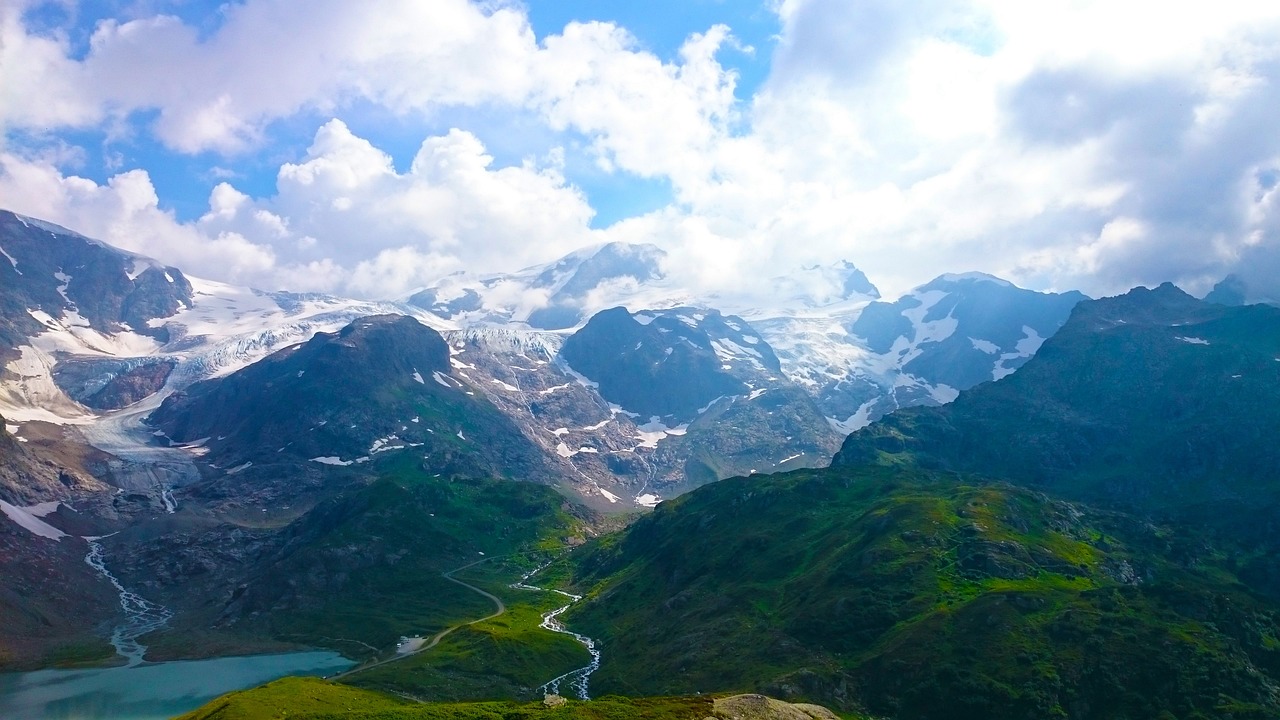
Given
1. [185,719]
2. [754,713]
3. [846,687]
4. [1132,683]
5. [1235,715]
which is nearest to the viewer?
[754,713]

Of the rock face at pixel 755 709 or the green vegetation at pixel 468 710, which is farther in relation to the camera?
the rock face at pixel 755 709

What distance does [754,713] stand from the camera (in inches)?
4867

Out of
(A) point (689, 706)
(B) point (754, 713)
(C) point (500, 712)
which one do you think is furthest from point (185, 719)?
(B) point (754, 713)

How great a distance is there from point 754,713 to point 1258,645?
145825mm

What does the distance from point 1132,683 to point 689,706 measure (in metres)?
109

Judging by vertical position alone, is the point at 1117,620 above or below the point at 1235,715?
above

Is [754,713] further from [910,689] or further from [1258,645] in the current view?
[1258,645]

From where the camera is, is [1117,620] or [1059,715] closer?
[1059,715]

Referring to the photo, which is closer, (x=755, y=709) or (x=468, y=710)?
(x=755, y=709)

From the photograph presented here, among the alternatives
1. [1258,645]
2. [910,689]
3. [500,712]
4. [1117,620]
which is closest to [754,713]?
[500,712]

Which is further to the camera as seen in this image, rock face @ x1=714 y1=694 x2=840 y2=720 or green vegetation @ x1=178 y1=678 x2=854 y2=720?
rock face @ x1=714 y1=694 x2=840 y2=720

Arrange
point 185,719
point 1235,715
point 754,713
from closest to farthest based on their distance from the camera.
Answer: point 754,713, point 185,719, point 1235,715

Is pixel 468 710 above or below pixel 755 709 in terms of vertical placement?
below

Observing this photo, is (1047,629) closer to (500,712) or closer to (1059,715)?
(1059,715)
